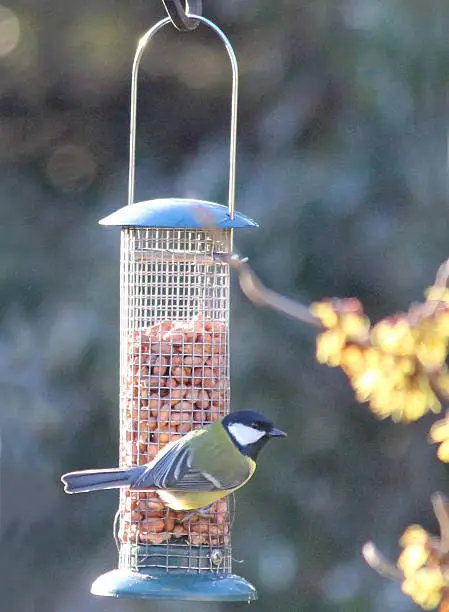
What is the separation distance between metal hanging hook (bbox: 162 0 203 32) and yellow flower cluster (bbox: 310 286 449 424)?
1.02 m

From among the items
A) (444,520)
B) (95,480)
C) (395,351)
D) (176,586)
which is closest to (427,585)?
(444,520)

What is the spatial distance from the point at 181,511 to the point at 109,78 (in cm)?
433

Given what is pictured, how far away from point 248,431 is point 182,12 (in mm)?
1367

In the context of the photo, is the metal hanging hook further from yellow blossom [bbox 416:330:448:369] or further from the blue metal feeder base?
the blue metal feeder base

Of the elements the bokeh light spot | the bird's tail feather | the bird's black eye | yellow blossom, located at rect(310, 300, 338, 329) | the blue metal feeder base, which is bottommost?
the bokeh light spot

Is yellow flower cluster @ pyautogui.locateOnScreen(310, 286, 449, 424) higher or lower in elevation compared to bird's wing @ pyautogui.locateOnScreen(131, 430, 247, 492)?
higher

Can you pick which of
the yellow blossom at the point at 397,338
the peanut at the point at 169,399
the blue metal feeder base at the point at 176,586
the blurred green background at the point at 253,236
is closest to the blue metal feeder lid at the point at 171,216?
the peanut at the point at 169,399

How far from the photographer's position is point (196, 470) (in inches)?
168

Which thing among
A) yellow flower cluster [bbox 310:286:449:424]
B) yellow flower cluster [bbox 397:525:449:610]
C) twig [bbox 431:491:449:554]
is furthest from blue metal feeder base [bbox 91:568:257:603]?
yellow flower cluster [bbox 310:286:449:424]

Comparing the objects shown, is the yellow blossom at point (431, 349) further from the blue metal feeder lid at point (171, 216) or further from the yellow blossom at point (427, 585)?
the blue metal feeder lid at point (171, 216)

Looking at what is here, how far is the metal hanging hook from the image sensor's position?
3444 mm

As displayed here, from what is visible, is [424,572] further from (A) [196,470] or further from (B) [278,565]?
(B) [278,565]

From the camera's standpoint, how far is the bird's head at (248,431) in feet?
14.2

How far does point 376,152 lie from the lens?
7688 mm
